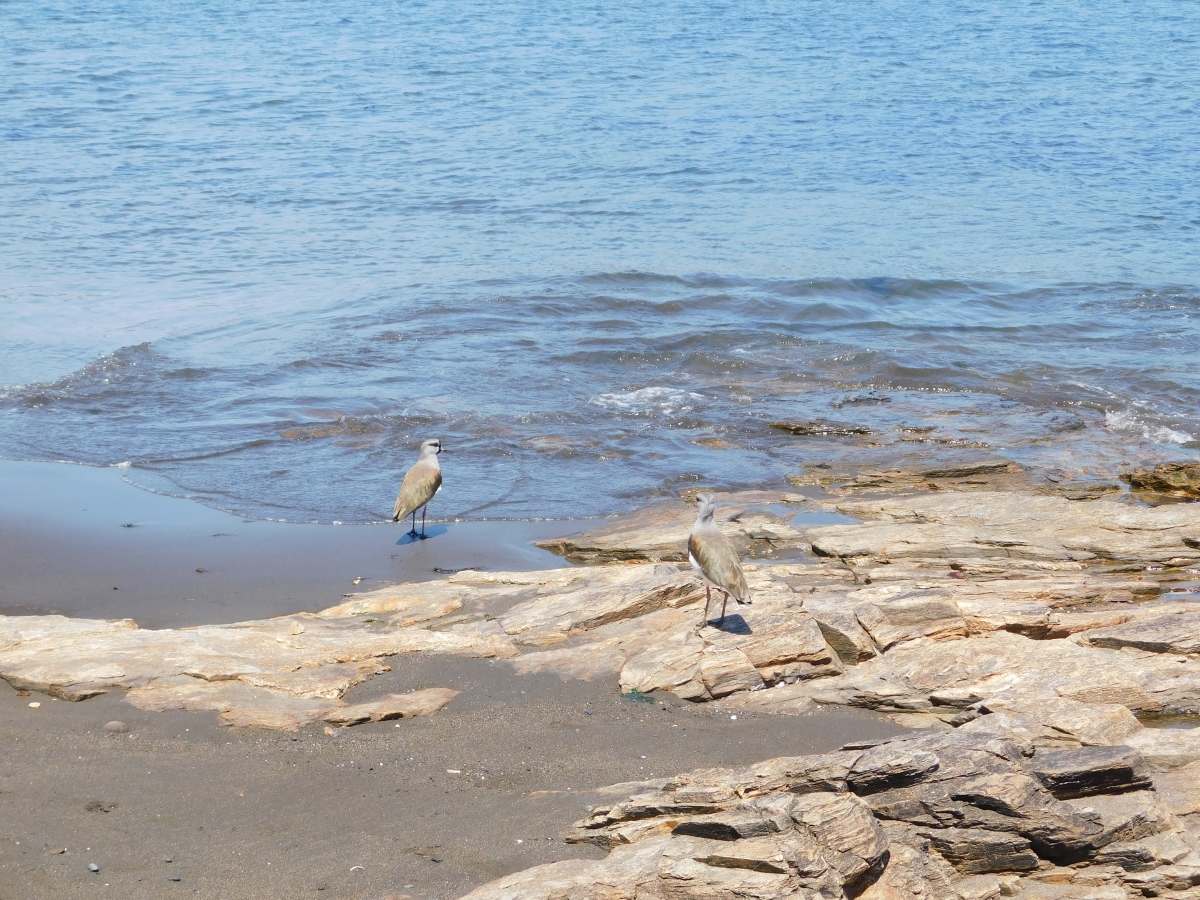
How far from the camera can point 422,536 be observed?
1118 centimetres

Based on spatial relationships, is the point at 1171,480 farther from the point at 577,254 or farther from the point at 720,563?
the point at 577,254

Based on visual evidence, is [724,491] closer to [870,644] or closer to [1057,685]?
[870,644]

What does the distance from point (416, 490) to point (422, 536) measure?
17.8 inches

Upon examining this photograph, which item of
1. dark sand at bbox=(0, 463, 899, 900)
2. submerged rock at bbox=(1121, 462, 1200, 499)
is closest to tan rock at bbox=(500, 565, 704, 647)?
dark sand at bbox=(0, 463, 899, 900)

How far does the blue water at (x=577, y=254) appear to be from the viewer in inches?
567

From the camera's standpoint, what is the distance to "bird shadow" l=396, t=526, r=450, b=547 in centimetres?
1102

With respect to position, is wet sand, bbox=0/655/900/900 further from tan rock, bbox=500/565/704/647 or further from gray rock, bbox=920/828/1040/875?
gray rock, bbox=920/828/1040/875

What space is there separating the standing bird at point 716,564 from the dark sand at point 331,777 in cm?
94

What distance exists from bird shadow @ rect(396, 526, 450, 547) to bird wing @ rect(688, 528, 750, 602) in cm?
356

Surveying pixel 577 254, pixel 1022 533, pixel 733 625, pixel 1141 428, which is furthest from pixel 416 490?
pixel 577 254

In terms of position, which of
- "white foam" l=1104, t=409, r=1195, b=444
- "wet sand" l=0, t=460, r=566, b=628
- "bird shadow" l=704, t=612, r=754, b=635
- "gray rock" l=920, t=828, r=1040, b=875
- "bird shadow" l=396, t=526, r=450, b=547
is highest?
"gray rock" l=920, t=828, r=1040, b=875

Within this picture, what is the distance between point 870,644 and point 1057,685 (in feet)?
4.13

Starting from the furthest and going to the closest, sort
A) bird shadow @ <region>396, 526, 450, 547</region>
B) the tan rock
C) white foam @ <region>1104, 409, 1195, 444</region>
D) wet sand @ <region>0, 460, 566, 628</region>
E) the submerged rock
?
white foam @ <region>1104, 409, 1195, 444</region> < the submerged rock < bird shadow @ <region>396, 526, 450, 547</region> < wet sand @ <region>0, 460, 566, 628</region> < the tan rock

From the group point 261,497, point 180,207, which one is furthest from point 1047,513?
point 180,207
